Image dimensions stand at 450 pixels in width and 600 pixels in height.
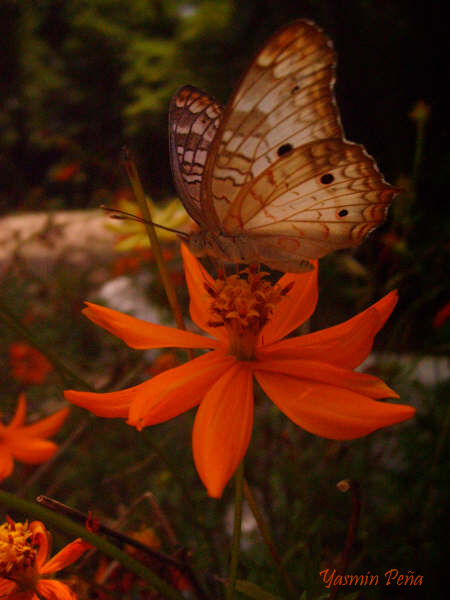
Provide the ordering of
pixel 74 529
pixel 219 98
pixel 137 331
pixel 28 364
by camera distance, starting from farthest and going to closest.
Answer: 1. pixel 219 98
2. pixel 28 364
3. pixel 137 331
4. pixel 74 529

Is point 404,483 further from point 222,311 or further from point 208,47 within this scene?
point 208,47

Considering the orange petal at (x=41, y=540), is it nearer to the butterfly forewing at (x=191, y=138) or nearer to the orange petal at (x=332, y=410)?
the orange petal at (x=332, y=410)

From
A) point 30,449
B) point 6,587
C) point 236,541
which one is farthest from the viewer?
point 30,449

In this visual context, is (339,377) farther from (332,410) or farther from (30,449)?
(30,449)

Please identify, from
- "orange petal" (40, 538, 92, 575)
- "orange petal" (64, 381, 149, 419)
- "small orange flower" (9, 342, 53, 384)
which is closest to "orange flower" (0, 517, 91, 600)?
"orange petal" (40, 538, 92, 575)

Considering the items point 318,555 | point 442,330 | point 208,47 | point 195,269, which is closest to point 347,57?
point 208,47

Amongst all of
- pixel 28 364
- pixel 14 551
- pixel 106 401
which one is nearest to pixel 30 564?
pixel 14 551

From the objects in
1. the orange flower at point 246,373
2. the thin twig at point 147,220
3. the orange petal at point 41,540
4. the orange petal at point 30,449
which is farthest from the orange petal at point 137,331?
the orange petal at point 30,449
